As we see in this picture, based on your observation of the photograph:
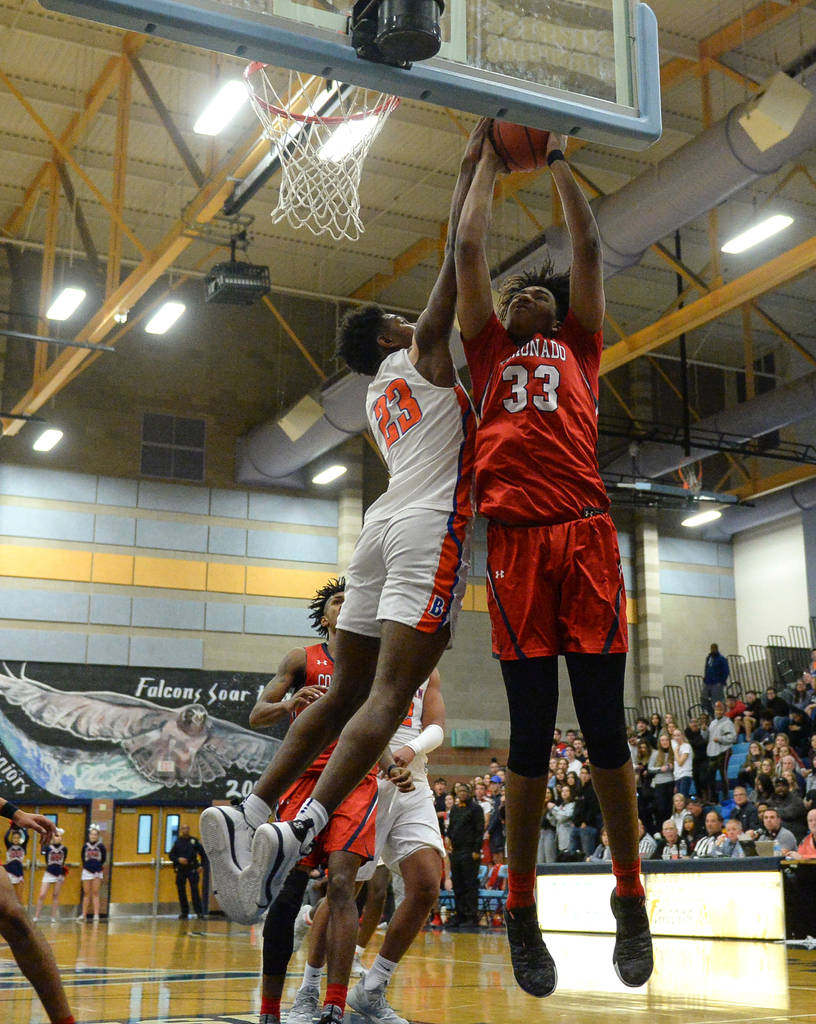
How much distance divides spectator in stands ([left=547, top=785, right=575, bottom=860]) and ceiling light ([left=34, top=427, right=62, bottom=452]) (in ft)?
38.4

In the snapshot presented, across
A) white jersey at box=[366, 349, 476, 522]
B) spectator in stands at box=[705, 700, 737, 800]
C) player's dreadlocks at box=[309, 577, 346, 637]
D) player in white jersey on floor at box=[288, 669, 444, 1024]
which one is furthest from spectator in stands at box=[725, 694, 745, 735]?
white jersey at box=[366, 349, 476, 522]

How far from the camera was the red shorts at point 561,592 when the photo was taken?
171 inches

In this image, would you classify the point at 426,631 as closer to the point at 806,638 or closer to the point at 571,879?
the point at 571,879

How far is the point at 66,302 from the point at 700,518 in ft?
53.5

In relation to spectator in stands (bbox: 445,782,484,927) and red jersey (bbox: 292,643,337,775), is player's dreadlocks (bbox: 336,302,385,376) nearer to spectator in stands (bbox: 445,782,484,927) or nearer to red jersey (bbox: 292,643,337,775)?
red jersey (bbox: 292,643,337,775)

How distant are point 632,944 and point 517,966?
1.43ft

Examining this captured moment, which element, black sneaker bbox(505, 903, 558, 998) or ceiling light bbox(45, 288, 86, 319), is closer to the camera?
black sneaker bbox(505, 903, 558, 998)

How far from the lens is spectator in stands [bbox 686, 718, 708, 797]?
19.4 metres

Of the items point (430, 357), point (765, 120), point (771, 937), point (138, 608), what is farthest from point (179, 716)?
point (430, 357)

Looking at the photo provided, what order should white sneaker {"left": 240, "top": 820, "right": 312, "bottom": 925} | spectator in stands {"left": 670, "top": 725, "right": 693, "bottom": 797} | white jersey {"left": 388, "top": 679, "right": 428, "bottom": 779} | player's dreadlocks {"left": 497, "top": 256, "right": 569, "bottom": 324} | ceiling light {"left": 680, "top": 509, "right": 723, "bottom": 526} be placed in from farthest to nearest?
ceiling light {"left": 680, "top": 509, "right": 723, "bottom": 526}, spectator in stands {"left": 670, "top": 725, "right": 693, "bottom": 797}, white jersey {"left": 388, "top": 679, "right": 428, "bottom": 779}, player's dreadlocks {"left": 497, "top": 256, "right": 569, "bottom": 324}, white sneaker {"left": 240, "top": 820, "right": 312, "bottom": 925}

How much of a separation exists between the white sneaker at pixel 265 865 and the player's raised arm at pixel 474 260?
2.07 m

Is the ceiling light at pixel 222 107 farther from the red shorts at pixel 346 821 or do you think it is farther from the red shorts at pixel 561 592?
the red shorts at pixel 561 592

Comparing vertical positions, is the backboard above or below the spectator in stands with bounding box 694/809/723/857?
above

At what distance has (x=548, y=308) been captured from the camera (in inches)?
189
